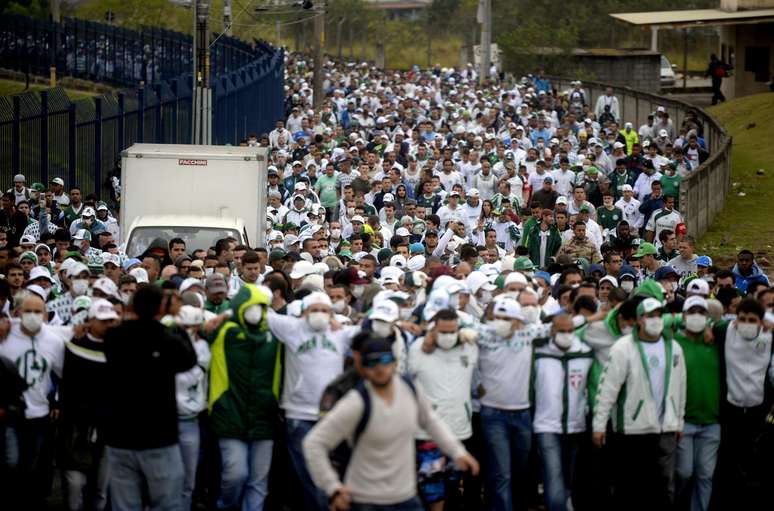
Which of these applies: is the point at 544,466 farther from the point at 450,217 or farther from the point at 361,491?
the point at 450,217

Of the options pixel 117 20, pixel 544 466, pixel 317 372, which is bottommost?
pixel 544 466

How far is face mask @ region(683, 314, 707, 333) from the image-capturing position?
11062 mm

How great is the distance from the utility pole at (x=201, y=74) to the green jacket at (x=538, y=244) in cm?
903

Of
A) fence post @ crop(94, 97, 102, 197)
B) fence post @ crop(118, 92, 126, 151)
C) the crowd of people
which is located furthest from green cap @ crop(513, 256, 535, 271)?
fence post @ crop(118, 92, 126, 151)

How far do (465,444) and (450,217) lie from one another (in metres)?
11.0

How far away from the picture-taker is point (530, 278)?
13.2m

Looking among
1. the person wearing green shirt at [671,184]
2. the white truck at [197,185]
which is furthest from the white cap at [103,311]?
the person wearing green shirt at [671,184]

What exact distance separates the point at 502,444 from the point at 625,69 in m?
47.1

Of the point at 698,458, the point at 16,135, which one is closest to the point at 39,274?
the point at 698,458

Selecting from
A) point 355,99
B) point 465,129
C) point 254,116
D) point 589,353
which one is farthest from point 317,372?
point 355,99

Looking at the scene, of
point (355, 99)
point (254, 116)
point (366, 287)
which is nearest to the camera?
point (366, 287)

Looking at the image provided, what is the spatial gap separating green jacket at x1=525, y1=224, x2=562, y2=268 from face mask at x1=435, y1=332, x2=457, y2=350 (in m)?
9.38

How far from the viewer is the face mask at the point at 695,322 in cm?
1106

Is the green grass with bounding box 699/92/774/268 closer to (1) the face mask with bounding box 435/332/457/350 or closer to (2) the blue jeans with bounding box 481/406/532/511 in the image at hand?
(2) the blue jeans with bounding box 481/406/532/511
